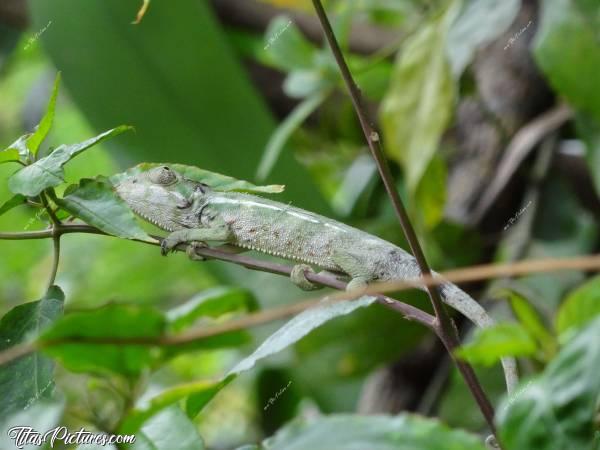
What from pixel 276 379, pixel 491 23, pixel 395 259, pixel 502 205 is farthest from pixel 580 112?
pixel 276 379

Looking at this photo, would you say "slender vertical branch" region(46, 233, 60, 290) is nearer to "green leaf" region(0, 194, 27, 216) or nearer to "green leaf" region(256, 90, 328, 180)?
"green leaf" region(0, 194, 27, 216)

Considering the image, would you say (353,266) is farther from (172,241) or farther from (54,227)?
(54,227)

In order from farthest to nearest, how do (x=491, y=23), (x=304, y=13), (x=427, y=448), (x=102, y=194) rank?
(x=304, y=13), (x=491, y=23), (x=102, y=194), (x=427, y=448)

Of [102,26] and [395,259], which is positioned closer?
[395,259]

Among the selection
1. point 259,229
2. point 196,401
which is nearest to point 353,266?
point 259,229

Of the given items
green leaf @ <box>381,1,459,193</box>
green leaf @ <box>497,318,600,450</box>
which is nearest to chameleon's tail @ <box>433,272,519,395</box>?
green leaf @ <box>497,318,600,450</box>

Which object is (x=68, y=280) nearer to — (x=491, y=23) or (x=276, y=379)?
(x=276, y=379)
